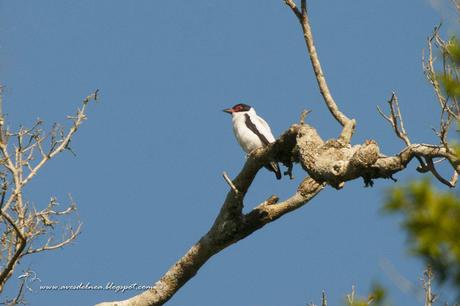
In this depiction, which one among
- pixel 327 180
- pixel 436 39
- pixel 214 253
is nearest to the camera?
pixel 327 180

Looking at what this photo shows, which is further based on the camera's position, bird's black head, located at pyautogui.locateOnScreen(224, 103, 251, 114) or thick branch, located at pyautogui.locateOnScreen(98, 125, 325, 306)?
bird's black head, located at pyautogui.locateOnScreen(224, 103, 251, 114)

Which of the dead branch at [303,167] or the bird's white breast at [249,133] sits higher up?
the bird's white breast at [249,133]

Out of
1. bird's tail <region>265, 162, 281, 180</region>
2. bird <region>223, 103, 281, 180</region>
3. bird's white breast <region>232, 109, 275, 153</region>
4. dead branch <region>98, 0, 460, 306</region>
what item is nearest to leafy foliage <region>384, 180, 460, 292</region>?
dead branch <region>98, 0, 460, 306</region>

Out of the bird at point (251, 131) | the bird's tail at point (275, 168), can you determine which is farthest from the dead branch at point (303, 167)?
the bird at point (251, 131)

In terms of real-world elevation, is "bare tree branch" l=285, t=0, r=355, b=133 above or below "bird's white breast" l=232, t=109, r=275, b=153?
below

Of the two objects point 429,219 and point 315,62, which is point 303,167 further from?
point 429,219

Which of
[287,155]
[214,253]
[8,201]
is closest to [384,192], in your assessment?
[287,155]

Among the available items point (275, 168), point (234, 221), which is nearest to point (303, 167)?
point (234, 221)

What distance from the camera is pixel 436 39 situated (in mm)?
7453

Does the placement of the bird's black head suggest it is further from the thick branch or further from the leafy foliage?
the leafy foliage

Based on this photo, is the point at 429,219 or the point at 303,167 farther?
the point at 303,167

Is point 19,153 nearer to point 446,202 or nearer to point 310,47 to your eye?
point 310,47

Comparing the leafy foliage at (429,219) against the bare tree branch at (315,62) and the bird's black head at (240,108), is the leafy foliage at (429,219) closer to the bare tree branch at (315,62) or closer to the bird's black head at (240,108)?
the bare tree branch at (315,62)

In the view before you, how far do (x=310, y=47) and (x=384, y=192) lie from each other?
4279mm
